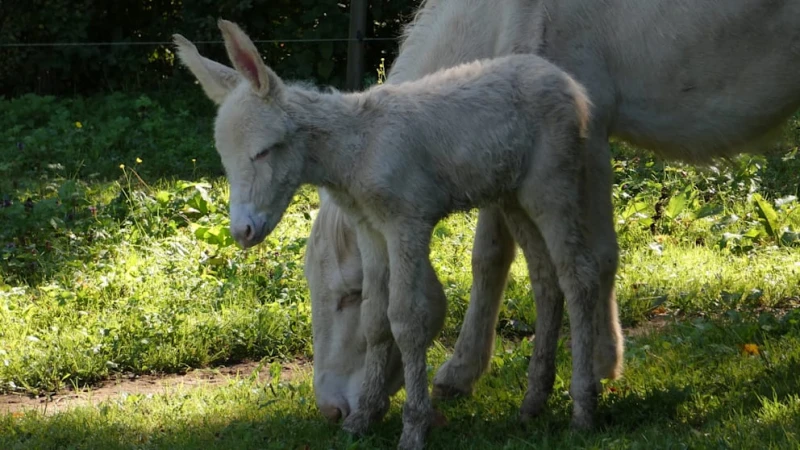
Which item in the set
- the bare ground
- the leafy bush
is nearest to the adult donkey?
the bare ground

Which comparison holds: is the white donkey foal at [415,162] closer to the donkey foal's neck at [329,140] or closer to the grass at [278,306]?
the donkey foal's neck at [329,140]

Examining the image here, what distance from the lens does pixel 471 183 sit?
4.18 m

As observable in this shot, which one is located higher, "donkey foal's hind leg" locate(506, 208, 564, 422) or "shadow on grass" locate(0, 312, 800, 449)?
"donkey foal's hind leg" locate(506, 208, 564, 422)

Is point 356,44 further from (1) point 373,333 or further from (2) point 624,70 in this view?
(1) point 373,333

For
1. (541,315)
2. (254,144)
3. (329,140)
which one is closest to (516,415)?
(541,315)

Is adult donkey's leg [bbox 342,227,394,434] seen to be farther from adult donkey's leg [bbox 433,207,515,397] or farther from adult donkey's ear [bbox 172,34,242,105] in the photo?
adult donkey's leg [bbox 433,207,515,397]

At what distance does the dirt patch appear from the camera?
571cm

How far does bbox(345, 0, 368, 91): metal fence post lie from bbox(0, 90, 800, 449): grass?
1487mm

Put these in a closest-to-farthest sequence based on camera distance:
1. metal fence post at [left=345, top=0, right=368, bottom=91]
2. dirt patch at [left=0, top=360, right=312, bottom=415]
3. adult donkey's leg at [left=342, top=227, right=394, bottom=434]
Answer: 1. adult donkey's leg at [left=342, top=227, right=394, bottom=434]
2. dirt patch at [left=0, top=360, right=312, bottom=415]
3. metal fence post at [left=345, top=0, right=368, bottom=91]

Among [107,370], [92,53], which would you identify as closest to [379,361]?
[107,370]

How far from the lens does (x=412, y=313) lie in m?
4.07

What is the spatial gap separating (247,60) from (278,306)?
2883 mm

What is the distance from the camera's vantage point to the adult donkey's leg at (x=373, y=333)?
4418 millimetres

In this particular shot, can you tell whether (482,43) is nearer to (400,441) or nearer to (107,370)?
(400,441)
